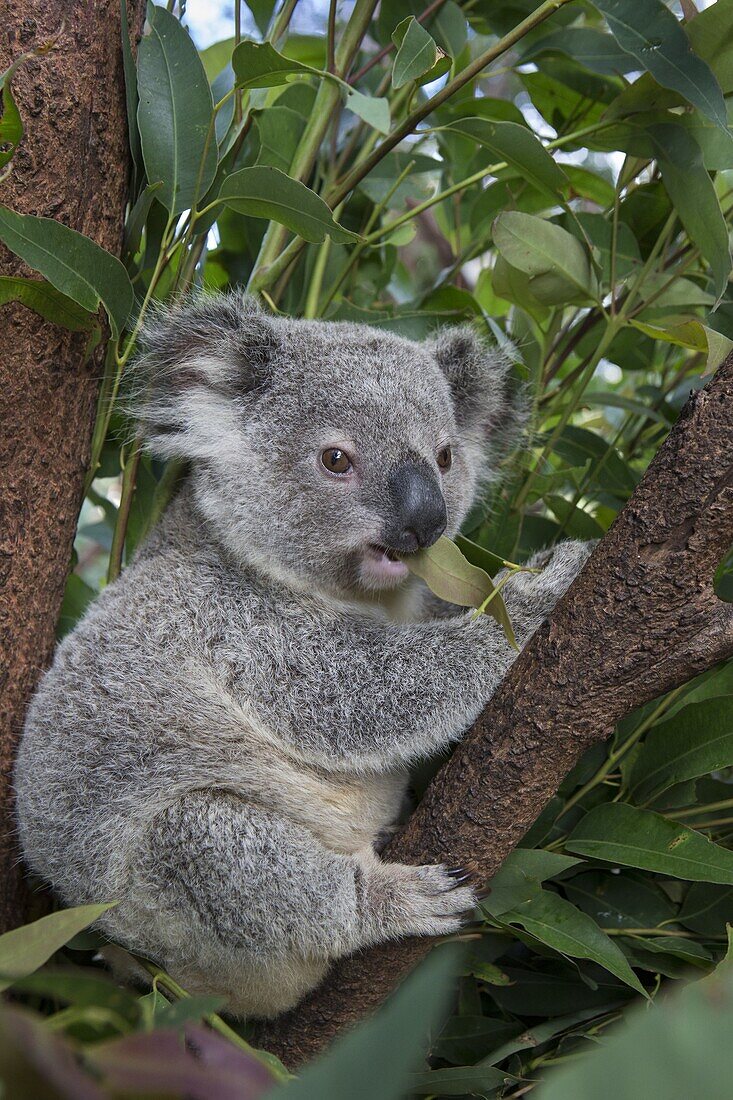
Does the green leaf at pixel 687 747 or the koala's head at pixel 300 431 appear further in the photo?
the koala's head at pixel 300 431

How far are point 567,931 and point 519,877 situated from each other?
5.2 inches

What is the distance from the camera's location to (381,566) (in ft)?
7.16

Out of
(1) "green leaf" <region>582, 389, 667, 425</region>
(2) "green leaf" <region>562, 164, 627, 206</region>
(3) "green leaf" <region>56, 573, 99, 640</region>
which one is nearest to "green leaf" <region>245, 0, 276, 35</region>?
(2) "green leaf" <region>562, 164, 627, 206</region>

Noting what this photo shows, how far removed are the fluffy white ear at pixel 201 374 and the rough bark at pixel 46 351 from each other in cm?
23

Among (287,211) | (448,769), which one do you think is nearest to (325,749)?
(448,769)

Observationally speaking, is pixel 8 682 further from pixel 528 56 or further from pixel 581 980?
pixel 528 56

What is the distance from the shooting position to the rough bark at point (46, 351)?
6.45 ft

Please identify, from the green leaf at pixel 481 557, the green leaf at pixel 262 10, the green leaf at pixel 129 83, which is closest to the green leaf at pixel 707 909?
the green leaf at pixel 481 557

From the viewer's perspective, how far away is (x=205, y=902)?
1.94 meters

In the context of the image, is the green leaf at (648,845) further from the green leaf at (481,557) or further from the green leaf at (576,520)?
the green leaf at (576,520)

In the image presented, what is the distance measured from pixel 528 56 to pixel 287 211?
2.66 feet

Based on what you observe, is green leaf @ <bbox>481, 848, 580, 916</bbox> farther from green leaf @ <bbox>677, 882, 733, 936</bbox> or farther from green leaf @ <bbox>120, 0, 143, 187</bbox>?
green leaf @ <bbox>120, 0, 143, 187</bbox>

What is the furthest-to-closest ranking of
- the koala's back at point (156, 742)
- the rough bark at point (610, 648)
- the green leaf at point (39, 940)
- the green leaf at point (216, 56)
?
1. the green leaf at point (216, 56)
2. the koala's back at point (156, 742)
3. the rough bark at point (610, 648)
4. the green leaf at point (39, 940)

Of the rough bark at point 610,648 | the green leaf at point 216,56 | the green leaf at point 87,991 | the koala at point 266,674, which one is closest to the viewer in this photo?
the green leaf at point 87,991
